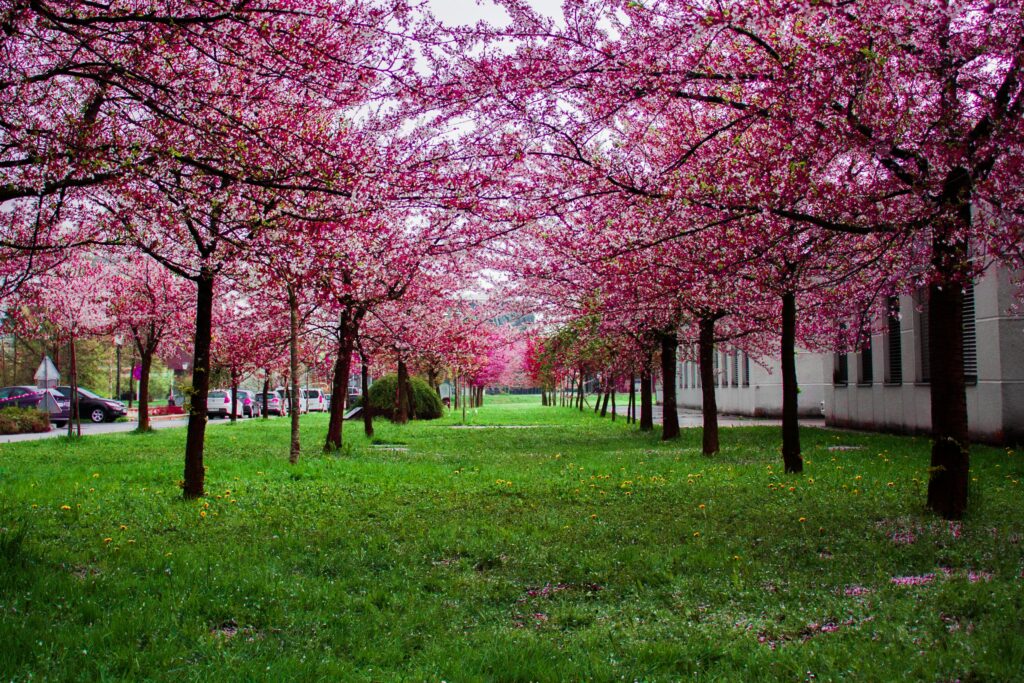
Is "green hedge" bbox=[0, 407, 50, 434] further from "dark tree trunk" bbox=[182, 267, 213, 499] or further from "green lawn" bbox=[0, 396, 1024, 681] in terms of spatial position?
"dark tree trunk" bbox=[182, 267, 213, 499]

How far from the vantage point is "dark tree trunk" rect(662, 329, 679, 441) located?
18.3 metres

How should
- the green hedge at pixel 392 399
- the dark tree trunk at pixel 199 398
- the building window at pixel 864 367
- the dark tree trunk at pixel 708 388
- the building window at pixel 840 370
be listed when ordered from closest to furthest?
the dark tree trunk at pixel 199 398, the dark tree trunk at pixel 708 388, the building window at pixel 864 367, the building window at pixel 840 370, the green hedge at pixel 392 399

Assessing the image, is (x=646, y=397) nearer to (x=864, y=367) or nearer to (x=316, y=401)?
(x=864, y=367)

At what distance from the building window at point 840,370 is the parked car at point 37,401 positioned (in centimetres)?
2752

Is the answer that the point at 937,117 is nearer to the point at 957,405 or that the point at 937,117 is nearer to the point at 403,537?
the point at 957,405

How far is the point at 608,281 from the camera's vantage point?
33.1ft

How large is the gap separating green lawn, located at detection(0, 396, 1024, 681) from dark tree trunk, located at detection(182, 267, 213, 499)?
0.38m

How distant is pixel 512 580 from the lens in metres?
5.54

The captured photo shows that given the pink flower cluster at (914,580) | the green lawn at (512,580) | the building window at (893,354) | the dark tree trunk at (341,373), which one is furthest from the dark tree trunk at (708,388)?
the pink flower cluster at (914,580)

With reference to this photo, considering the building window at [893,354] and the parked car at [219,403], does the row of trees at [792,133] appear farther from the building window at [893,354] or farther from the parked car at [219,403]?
the parked car at [219,403]

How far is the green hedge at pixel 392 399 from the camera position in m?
36.1

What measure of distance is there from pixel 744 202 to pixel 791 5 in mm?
1783

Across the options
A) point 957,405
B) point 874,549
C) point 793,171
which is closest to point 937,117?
point 793,171

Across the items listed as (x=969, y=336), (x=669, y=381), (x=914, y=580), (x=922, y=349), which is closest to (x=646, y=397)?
(x=669, y=381)
